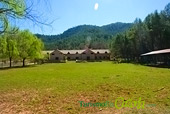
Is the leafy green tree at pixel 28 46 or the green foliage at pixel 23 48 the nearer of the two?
the green foliage at pixel 23 48

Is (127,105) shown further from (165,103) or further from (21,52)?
(21,52)

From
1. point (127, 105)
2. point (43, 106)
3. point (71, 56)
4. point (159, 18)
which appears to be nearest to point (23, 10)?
point (43, 106)

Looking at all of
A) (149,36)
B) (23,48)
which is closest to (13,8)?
(23,48)

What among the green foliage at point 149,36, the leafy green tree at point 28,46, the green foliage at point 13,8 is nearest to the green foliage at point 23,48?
the leafy green tree at point 28,46

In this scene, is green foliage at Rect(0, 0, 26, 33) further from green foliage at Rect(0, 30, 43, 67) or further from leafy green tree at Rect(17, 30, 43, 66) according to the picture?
leafy green tree at Rect(17, 30, 43, 66)

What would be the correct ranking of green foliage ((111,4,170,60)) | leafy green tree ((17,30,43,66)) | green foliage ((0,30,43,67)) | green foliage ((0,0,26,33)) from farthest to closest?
green foliage ((111,4,170,60)), leafy green tree ((17,30,43,66)), green foliage ((0,30,43,67)), green foliage ((0,0,26,33))

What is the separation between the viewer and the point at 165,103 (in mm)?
5055

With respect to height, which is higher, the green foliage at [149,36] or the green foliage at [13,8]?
the green foliage at [149,36]

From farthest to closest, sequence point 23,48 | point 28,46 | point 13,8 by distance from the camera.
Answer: point 28,46 < point 23,48 < point 13,8

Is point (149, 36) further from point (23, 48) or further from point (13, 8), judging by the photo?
point (13, 8)

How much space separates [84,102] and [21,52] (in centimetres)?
3064

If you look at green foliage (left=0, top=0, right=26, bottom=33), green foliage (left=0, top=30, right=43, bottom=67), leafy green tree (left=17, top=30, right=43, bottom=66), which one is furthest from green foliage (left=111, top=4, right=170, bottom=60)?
green foliage (left=0, top=0, right=26, bottom=33)

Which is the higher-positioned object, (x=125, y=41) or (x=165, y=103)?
(x=125, y=41)

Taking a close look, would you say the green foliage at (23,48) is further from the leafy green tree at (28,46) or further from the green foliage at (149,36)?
the green foliage at (149,36)
